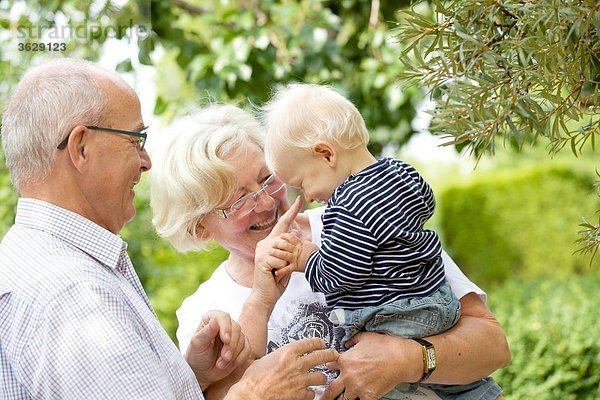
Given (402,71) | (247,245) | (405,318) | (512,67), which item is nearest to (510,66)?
(512,67)

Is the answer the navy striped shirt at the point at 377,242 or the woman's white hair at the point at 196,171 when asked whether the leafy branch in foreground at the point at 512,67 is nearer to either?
the navy striped shirt at the point at 377,242

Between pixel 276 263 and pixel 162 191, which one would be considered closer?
pixel 276 263

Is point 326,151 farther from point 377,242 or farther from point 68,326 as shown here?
point 68,326

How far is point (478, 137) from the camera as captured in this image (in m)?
2.11

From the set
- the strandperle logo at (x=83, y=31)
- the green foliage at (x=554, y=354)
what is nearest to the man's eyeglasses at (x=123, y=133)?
the strandperle logo at (x=83, y=31)

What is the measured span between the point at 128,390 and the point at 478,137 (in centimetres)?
101

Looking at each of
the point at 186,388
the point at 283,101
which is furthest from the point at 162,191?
the point at 186,388

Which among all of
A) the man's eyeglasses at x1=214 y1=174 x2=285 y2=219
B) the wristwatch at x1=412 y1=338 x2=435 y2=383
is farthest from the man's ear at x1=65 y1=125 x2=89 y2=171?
the wristwatch at x1=412 y1=338 x2=435 y2=383

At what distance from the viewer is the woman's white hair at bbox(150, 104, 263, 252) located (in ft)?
8.84

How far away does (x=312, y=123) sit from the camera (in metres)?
2.48

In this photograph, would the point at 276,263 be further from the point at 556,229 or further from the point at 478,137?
the point at 556,229

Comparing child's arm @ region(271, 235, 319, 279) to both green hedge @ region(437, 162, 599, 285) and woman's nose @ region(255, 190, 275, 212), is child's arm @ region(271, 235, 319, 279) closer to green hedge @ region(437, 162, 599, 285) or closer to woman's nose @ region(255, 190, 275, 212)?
woman's nose @ region(255, 190, 275, 212)

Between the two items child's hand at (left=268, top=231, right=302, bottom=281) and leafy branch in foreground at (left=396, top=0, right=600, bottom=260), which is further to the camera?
child's hand at (left=268, top=231, right=302, bottom=281)

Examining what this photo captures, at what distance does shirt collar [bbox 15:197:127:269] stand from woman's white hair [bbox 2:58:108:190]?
72 millimetres
